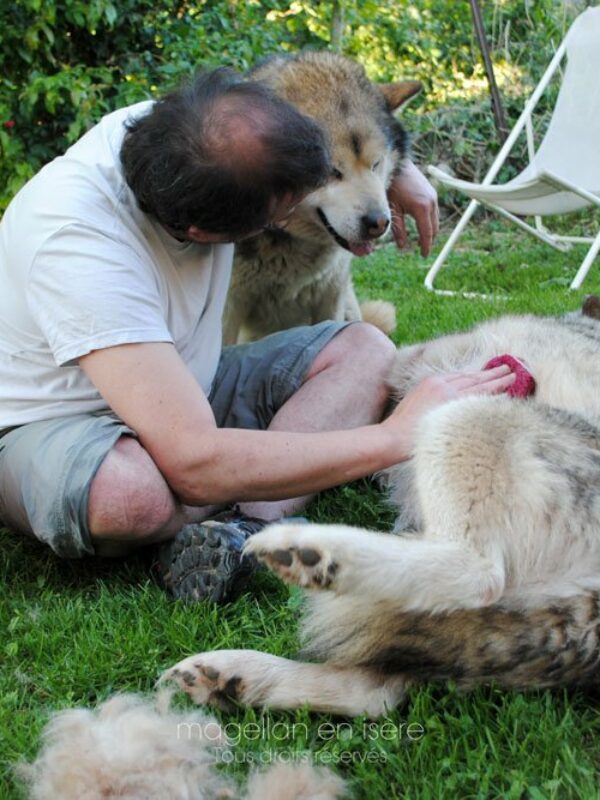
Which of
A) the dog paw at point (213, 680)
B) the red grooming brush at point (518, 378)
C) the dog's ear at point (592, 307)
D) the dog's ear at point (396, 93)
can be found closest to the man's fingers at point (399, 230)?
the dog's ear at point (396, 93)

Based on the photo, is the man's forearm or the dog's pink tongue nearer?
the man's forearm

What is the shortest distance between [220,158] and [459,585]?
1.16 metres

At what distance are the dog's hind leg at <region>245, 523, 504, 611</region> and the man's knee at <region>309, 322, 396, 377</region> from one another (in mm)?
1273

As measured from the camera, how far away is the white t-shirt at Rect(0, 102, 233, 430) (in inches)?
86.2

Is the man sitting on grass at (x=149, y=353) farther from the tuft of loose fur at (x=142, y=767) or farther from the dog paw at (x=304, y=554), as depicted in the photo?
the tuft of loose fur at (x=142, y=767)

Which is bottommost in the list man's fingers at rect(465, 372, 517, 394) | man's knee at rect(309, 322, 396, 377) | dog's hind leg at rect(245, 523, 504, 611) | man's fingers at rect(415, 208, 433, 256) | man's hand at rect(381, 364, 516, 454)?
man's knee at rect(309, 322, 396, 377)

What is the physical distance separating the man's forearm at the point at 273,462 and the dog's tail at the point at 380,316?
2.18 meters

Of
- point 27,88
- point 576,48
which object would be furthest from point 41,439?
point 576,48

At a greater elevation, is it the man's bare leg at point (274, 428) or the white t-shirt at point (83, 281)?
the white t-shirt at point (83, 281)

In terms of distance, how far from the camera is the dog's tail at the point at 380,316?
4.46 meters

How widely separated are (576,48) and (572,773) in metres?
6.81

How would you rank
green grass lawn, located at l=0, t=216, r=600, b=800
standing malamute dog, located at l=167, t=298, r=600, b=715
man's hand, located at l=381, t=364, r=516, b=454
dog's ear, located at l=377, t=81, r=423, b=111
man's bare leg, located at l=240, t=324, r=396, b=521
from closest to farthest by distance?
green grass lawn, located at l=0, t=216, r=600, b=800, standing malamute dog, located at l=167, t=298, r=600, b=715, man's hand, located at l=381, t=364, r=516, b=454, man's bare leg, located at l=240, t=324, r=396, b=521, dog's ear, located at l=377, t=81, r=423, b=111

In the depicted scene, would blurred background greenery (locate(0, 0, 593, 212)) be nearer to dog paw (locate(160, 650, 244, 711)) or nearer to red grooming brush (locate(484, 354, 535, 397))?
red grooming brush (locate(484, 354, 535, 397))

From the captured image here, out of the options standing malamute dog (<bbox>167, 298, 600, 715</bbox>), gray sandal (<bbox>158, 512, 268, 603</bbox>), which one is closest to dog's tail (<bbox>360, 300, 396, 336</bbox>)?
gray sandal (<bbox>158, 512, 268, 603</bbox>)
